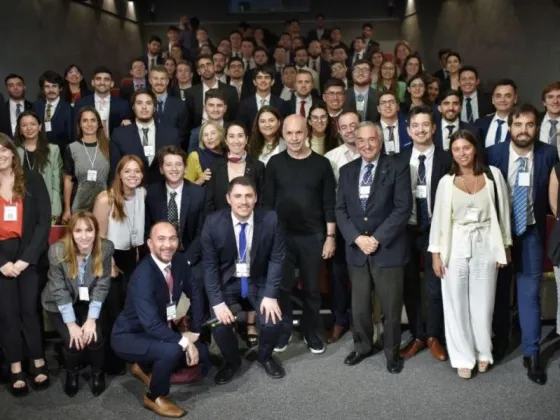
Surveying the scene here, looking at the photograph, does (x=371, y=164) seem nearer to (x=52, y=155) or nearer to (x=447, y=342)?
(x=447, y=342)

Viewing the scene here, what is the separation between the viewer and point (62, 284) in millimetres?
3416

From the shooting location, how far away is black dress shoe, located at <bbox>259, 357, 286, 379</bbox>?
366 cm

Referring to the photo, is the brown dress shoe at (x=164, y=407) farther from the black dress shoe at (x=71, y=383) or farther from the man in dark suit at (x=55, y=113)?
the man in dark suit at (x=55, y=113)

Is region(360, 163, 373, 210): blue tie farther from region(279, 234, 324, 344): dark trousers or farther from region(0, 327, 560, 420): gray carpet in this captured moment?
region(0, 327, 560, 420): gray carpet

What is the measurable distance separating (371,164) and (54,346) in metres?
2.53

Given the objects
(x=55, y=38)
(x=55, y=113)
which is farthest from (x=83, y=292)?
(x=55, y=38)

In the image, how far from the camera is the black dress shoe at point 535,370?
138 inches

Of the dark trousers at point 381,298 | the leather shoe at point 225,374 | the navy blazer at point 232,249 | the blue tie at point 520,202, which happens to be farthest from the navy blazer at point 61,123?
the blue tie at point 520,202

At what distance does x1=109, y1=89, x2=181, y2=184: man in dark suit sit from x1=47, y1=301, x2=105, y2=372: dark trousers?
49.8 inches

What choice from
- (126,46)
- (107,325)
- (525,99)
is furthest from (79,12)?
(107,325)

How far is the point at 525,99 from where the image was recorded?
8414 millimetres

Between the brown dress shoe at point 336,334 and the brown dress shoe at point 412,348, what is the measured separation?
461 millimetres

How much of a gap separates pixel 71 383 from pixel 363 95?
3415mm

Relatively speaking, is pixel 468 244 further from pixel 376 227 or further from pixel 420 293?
pixel 420 293
